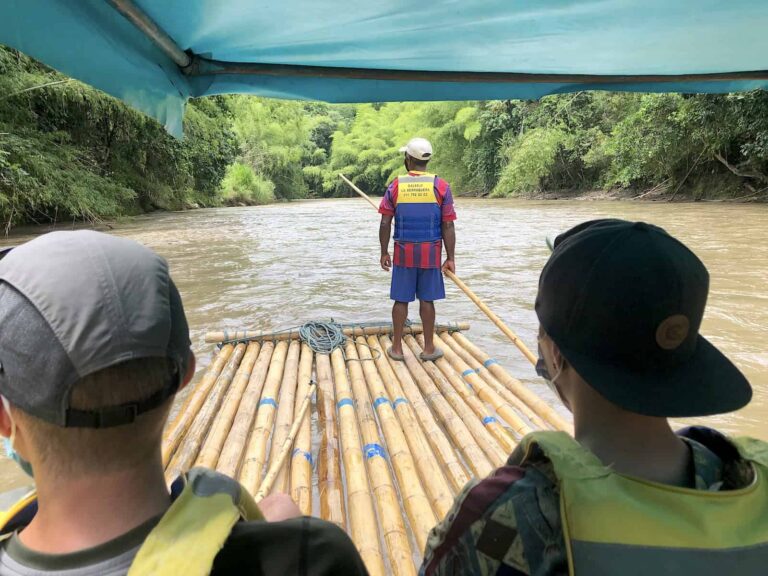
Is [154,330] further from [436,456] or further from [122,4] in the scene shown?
[436,456]

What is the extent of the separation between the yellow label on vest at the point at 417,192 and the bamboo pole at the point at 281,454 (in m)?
1.36

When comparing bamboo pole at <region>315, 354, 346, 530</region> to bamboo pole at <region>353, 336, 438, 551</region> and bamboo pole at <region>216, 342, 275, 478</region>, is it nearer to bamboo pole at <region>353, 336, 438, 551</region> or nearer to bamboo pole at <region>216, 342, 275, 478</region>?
bamboo pole at <region>353, 336, 438, 551</region>

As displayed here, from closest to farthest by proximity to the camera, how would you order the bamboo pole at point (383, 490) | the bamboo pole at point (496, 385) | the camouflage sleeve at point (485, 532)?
the camouflage sleeve at point (485, 532), the bamboo pole at point (383, 490), the bamboo pole at point (496, 385)

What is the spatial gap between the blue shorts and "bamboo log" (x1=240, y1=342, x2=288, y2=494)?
85cm

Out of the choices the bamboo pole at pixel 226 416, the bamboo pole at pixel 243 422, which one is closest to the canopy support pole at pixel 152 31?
the bamboo pole at pixel 226 416

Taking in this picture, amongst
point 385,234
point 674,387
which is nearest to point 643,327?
point 674,387

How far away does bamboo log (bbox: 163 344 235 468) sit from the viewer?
2.36 metres

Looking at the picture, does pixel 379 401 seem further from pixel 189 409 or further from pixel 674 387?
pixel 674 387

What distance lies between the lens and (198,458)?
89.0 inches

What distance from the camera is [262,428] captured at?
250 cm

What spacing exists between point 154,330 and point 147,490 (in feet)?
0.65

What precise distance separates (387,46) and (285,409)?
1.73 metres

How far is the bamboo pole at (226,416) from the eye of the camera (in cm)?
226

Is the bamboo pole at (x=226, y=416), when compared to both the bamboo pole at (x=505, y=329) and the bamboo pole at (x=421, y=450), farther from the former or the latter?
the bamboo pole at (x=505, y=329)
